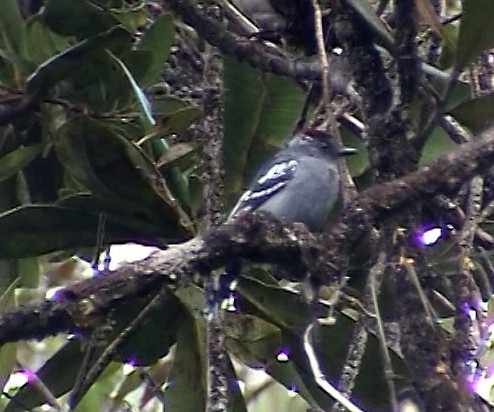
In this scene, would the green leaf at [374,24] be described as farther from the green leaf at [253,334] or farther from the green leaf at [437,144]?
the green leaf at [253,334]

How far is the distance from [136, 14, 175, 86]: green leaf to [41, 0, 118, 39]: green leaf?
0.07m

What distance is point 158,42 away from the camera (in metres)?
1.74

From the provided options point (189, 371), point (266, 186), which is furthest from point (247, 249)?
point (266, 186)

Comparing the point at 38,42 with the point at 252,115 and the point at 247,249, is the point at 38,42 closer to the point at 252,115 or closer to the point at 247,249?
the point at 252,115

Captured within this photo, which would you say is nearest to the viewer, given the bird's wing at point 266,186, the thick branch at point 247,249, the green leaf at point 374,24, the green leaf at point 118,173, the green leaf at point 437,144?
the thick branch at point 247,249

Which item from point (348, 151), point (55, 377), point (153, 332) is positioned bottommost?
point (55, 377)

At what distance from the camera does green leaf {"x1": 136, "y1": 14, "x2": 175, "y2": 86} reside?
67.9 inches

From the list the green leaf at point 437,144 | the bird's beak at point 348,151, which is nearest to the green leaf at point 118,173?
the bird's beak at point 348,151

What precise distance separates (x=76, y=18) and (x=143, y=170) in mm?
317

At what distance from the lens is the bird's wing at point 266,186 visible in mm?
1864

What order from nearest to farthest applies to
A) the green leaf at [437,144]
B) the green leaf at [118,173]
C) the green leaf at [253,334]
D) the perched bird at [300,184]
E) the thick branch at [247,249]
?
the thick branch at [247,249] < the green leaf at [118,173] < the green leaf at [253,334] < the green leaf at [437,144] < the perched bird at [300,184]

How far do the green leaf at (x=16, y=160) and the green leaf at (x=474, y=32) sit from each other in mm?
750

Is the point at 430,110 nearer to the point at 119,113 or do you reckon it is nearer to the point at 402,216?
the point at 402,216

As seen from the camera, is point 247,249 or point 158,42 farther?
point 158,42
